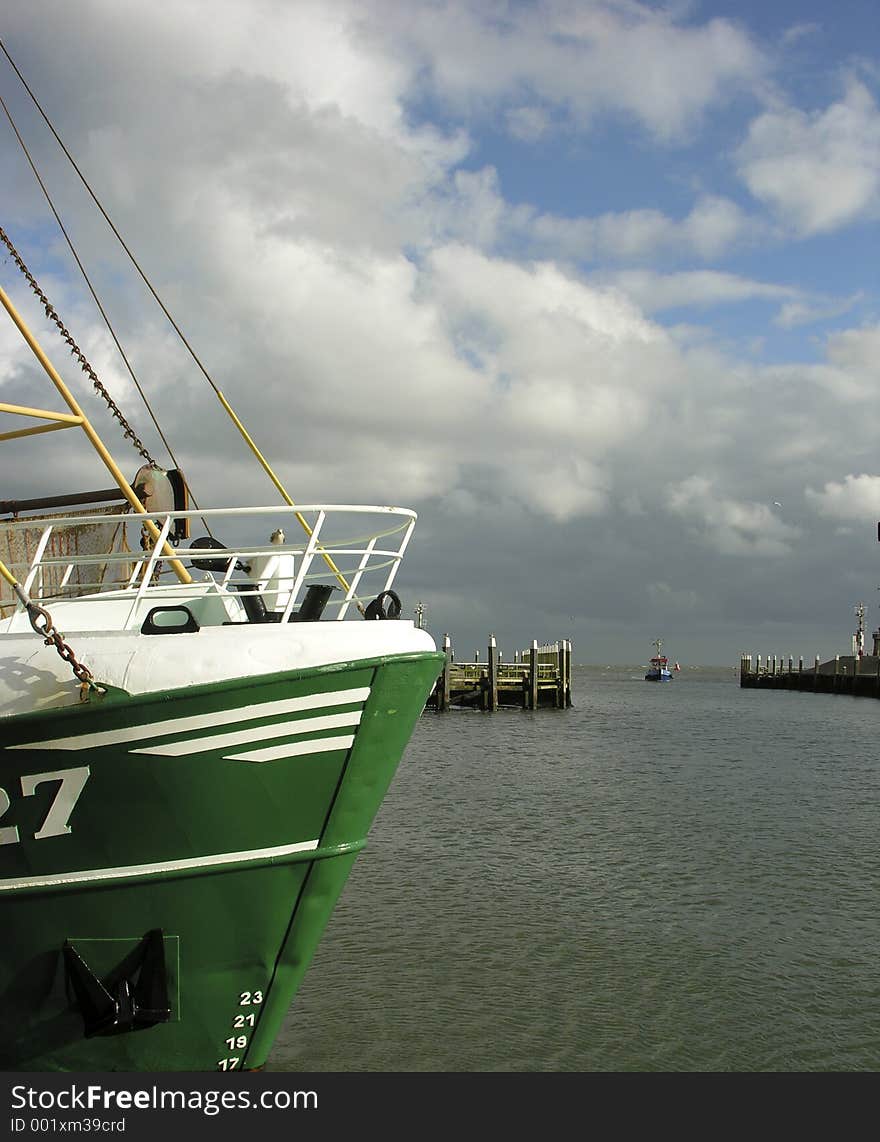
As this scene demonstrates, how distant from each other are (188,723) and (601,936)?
7.44 m

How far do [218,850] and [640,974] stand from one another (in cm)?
601

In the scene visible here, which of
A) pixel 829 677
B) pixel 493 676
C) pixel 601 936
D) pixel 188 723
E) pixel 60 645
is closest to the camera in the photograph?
pixel 60 645

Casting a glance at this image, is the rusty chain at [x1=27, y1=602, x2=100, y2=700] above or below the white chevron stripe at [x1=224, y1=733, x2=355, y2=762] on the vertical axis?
above

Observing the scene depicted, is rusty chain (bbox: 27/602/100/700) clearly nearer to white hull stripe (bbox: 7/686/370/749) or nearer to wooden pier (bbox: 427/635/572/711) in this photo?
white hull stripe (bbox: 7/686/370/749)

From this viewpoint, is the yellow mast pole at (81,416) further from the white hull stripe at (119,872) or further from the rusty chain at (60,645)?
the white hull stripe at (119,872)

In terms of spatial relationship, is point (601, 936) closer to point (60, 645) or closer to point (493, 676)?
point (60, 645)

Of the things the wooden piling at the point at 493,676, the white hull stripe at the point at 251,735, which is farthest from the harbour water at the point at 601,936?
the wooden piling at the point at 493,676

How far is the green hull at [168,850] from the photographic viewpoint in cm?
540

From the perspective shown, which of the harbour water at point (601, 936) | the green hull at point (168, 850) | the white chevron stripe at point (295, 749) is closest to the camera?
the green hull at point (168, 850)

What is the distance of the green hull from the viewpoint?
17.7ft

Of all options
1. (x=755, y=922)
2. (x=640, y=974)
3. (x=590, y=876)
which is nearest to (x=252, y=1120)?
(x=640, y=974)

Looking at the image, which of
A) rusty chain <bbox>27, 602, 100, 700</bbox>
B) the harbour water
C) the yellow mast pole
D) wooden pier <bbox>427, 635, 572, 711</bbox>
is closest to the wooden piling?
wooden pier <bbox>427, 635, 572, 711</bbox>

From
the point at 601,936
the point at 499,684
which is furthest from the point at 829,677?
the point at 601,936

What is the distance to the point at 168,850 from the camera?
18.2 feet
